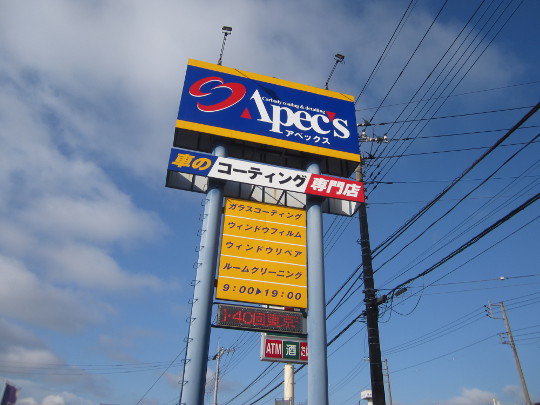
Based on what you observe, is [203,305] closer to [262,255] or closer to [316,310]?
[262,255]

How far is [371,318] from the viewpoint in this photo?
14.5 m

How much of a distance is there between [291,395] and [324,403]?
54.0 ft

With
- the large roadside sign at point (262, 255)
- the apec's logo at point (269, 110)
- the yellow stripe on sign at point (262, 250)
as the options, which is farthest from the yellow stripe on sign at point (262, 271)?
the apec's logo at point (269, 110)

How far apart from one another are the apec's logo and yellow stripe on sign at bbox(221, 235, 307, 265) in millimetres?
4170

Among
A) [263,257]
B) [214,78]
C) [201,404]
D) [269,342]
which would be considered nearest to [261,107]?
[214,78]

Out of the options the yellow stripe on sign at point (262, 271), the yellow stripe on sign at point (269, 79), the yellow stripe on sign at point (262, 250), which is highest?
the yellow stripe on sign at point (269, 79)

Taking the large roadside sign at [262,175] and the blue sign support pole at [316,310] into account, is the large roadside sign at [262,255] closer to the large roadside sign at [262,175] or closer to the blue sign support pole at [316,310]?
the blue sign support pole at [316,310]

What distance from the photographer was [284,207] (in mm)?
13516

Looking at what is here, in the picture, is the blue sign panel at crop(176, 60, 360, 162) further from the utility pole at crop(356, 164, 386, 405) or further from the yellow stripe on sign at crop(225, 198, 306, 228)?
the utility pole at crop(356, 164, 386, 405)

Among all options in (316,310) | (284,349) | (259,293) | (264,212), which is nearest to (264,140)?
(264,212)

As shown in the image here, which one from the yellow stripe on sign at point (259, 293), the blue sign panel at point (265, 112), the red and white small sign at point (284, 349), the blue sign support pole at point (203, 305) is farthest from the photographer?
the blue sign panel at point (265, 112)

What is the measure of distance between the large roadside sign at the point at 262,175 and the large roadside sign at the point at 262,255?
0.79m

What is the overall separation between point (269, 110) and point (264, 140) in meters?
1.35

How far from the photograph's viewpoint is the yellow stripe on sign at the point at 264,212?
1289 cm
